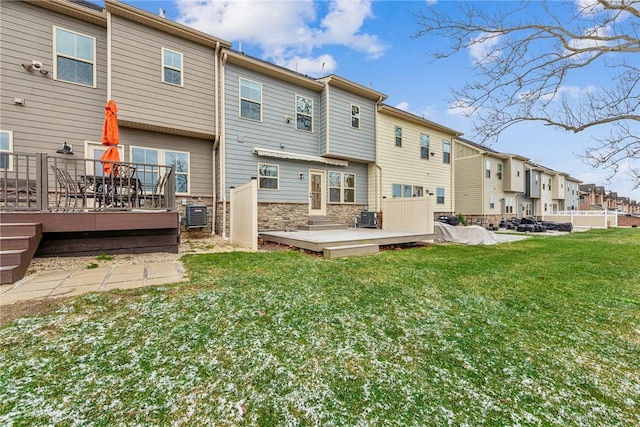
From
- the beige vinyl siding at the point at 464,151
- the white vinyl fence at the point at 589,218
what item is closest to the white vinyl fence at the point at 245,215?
the beige vinyl siding at the point at 464,151

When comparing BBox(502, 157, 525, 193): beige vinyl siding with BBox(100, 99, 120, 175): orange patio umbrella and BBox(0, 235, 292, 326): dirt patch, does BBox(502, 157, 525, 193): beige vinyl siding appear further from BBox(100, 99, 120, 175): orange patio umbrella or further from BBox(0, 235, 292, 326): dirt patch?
BBox(100, 99, 120, 175): orange patio umbrella

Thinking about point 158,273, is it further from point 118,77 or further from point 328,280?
point 118,77

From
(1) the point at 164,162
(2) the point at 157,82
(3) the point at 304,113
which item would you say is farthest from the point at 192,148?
(3) the point at 304,113

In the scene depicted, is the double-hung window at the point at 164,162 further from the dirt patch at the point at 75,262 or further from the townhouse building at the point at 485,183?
the townhouse building at the point at 485,183

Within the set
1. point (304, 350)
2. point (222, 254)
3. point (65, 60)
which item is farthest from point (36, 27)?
point (304, 350)

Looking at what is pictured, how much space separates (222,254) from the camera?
→ 6168mm

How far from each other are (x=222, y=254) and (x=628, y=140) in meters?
8.96

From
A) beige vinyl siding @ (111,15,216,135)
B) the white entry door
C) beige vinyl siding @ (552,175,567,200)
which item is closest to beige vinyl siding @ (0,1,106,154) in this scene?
beige vinyl siding @ (111,15,216,135)

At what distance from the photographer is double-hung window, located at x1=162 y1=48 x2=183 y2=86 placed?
815cm

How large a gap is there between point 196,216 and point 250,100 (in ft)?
14.5

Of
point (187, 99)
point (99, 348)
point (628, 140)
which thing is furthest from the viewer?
point (187, 99)

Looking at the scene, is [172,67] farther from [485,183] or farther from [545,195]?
[545,195]

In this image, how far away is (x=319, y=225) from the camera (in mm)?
10430

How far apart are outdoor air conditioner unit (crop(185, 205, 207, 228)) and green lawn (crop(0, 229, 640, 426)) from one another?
512 centimetres
